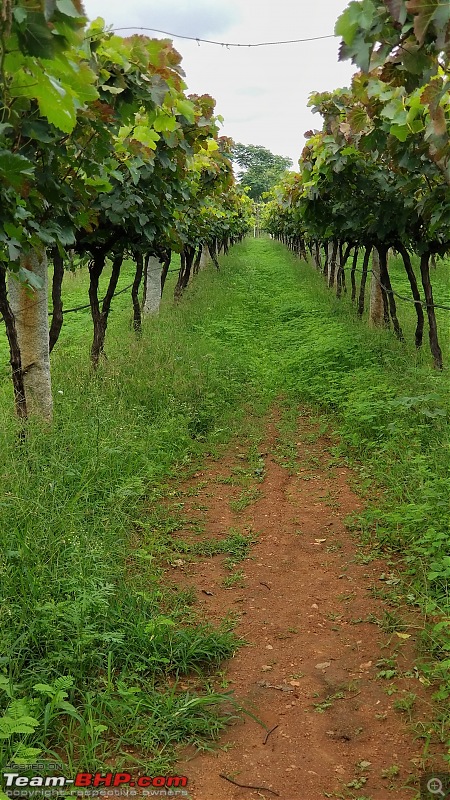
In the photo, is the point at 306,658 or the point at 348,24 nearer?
the point at 348,24

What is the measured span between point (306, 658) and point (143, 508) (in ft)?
6.46

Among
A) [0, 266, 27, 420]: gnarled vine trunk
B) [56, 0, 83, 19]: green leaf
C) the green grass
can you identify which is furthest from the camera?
[0, 266, 27, 420]: gnarled vine trunk

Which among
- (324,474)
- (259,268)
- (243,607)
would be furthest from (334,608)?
(259,268)

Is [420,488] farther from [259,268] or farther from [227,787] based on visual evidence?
[259,268]

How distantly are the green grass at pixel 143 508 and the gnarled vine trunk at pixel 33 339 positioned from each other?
0.29m

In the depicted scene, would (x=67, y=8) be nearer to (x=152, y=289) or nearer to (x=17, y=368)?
(x=17, y=368)

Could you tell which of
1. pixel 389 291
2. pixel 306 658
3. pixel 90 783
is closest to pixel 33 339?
pixel 306 658

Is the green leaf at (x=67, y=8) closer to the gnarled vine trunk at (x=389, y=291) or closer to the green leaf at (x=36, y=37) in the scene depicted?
the green leaf at (x=36, y=37)

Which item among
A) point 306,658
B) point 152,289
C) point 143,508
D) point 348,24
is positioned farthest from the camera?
point 152,289

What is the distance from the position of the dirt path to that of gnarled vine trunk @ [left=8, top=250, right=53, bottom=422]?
1.67 meters

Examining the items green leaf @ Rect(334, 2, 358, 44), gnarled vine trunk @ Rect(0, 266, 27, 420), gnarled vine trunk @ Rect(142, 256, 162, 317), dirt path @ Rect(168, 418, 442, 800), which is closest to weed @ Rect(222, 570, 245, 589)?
dirt path @ Rect(168, 418, 442, 800)

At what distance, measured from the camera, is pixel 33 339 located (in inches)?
217

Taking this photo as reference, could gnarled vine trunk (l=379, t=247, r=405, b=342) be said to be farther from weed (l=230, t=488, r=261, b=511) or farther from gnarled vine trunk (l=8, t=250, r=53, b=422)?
gnarled vine trunk (l=8, t=250, r=53, b=422)

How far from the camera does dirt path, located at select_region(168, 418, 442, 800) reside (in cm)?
259
